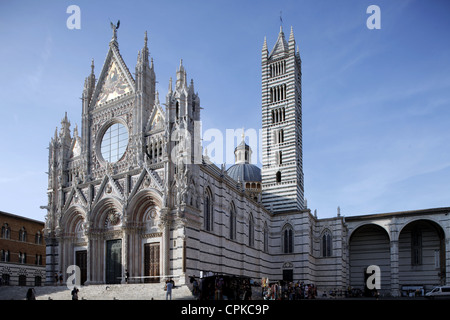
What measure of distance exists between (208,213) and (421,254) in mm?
28594

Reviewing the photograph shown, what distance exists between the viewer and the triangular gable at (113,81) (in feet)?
115

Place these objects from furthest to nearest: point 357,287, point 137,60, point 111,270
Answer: point 357,287, point 137,60, point 111,270

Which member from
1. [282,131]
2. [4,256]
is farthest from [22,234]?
[282,131]

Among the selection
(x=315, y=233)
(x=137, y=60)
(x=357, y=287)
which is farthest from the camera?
Result: (x=357, y=287)

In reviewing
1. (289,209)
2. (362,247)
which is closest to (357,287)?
(362,247)

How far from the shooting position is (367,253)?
2105 inches

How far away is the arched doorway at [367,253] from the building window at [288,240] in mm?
10313

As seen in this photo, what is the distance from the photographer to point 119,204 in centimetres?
3222

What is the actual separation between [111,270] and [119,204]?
4.53 meters

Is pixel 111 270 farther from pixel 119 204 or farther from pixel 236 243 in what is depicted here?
pixel 236 243

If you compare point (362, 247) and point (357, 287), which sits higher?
point (362, 247)

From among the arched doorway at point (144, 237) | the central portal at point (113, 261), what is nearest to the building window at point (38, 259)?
the central portal at point (113, 261)

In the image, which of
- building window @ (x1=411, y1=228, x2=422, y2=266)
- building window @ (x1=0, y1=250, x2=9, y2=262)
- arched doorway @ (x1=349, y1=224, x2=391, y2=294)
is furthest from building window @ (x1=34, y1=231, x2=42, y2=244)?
building window @ (x1=411, y1=228, x2=422, y2=266)
